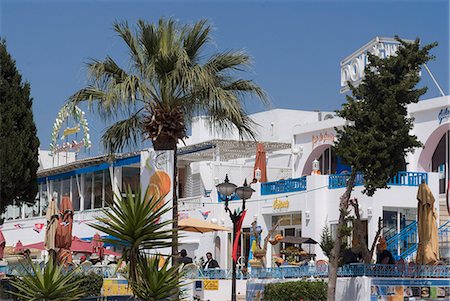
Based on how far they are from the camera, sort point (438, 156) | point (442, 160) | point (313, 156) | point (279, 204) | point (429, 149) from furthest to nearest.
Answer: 1. point (313, 156)
2. point (279, 204)
3. point (438, 156)
4. point (442, 160)
5. point (429, 149)

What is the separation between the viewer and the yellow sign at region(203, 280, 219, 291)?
1000 inches

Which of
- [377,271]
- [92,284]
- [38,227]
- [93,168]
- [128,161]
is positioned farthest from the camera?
[38,227]

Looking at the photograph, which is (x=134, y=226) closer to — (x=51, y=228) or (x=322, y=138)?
(x=51, y=228)

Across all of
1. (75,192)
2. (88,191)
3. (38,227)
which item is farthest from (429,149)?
(38,227)

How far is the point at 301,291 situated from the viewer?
20.8 metres

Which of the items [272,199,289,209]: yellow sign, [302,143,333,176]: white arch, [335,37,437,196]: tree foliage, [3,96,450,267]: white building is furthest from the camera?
[302,143,333,176]: white arch

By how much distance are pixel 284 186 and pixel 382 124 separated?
42.9ft

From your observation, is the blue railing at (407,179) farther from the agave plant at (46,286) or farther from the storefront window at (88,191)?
the storefront window at (88,191)

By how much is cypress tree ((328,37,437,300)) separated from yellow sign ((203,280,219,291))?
595 centimetres

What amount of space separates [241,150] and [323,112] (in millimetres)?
4328

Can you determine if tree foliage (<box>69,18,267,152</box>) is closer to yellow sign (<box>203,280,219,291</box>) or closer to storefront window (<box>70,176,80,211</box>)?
yellow sign (<box>203,280,219,291</box>)

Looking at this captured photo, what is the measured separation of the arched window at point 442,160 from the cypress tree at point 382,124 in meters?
11.2

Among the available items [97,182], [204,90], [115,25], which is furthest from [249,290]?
[97,182]

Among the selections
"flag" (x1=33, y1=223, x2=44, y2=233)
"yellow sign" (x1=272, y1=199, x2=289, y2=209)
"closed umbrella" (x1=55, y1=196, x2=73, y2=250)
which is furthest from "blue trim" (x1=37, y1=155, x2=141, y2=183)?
"closed umbrella" (x1=55, y1=196, x2=73, y2=250)
